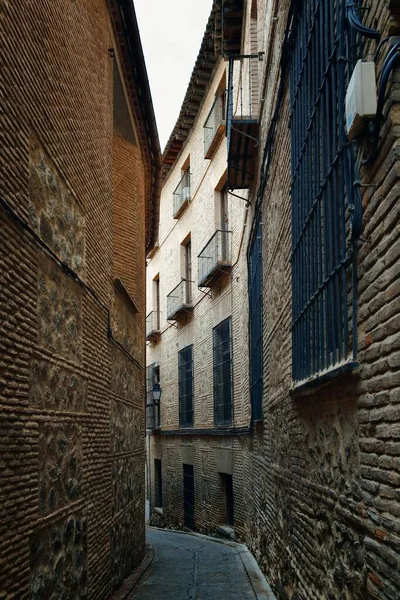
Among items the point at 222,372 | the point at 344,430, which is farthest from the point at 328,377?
the point at 222,372

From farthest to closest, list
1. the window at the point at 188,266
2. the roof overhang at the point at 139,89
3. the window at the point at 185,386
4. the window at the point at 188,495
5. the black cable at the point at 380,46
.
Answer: the window at the point at 188,266, the window at the point at 185,386, the window at the point at 188,495, the roof overhang at the point at 139,89, the black cable at the point at 380,46

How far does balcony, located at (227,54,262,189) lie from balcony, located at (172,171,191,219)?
256 inches

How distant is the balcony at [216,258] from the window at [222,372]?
1057 mm

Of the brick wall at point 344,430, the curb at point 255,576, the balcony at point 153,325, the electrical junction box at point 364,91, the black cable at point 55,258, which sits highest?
the balcony at point 153,325

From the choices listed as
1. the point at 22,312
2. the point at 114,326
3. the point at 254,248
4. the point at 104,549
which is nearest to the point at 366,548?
the point at 22,312

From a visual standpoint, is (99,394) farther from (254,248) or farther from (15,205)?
(254,248)

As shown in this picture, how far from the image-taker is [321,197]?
5250mm

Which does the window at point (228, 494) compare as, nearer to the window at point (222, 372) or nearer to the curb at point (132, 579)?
the window at point (222, 372)

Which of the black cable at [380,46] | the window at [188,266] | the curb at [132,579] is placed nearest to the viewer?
the black cable at [380,46]

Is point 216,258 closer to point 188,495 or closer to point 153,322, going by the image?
point 188,495

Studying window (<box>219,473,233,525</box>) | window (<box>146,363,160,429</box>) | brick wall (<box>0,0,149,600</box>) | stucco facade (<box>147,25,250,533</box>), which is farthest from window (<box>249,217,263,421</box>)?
window (<box>146,363,160,429</box>)

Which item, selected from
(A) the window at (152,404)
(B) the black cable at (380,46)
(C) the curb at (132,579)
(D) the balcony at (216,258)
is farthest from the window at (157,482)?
(B) the black cable at (380,46)

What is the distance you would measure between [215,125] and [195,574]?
9494 mm

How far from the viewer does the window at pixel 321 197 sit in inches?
173
